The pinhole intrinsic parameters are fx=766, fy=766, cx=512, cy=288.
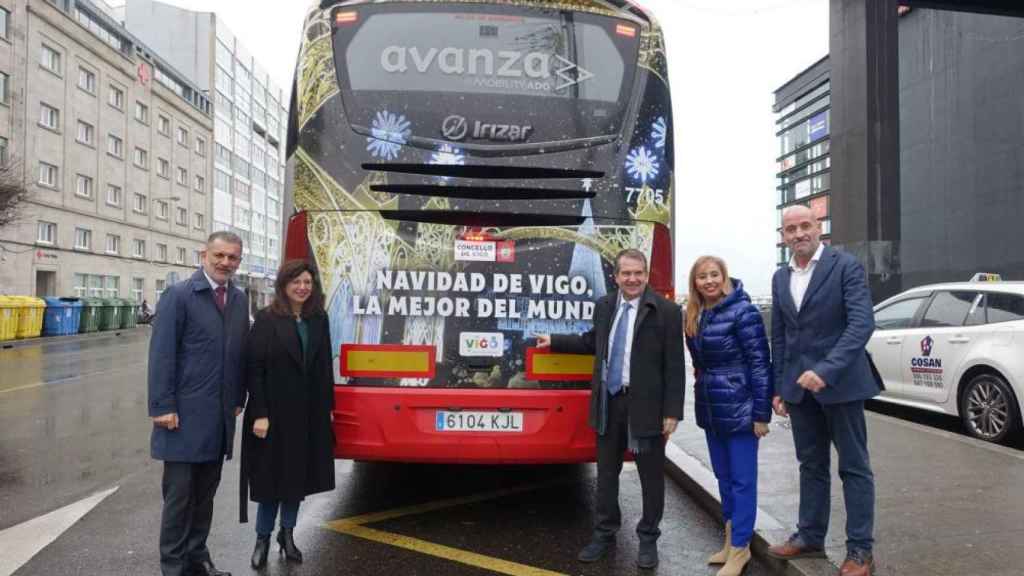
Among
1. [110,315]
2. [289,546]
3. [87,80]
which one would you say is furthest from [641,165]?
[87,80]

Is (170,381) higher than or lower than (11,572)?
higher

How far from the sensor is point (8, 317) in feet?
79.6

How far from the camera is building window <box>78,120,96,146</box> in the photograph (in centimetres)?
4041

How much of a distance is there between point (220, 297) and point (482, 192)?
1.56 metres

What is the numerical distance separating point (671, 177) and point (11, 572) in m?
4.23

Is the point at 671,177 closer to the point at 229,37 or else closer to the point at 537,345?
the point at 537,345

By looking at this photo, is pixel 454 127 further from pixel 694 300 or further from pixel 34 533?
pixel 34 533

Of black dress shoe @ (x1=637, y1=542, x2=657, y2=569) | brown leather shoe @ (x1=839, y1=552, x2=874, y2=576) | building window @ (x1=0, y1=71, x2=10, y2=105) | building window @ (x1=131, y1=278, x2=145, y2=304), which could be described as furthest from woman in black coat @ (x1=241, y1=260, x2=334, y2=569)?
building window @ (x1=131, y1=278, x2=145, y2=304)

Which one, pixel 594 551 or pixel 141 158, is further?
pixel 141 158

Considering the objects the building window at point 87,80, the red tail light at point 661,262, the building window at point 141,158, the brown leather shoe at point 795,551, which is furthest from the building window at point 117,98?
the brown leather shoe at point 795,551

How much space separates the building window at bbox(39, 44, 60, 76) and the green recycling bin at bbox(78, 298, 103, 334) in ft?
44.2

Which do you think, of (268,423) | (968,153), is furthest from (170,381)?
(968,153)

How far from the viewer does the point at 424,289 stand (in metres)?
4.40

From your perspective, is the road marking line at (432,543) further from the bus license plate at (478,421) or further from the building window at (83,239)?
the building window at (83,239)
